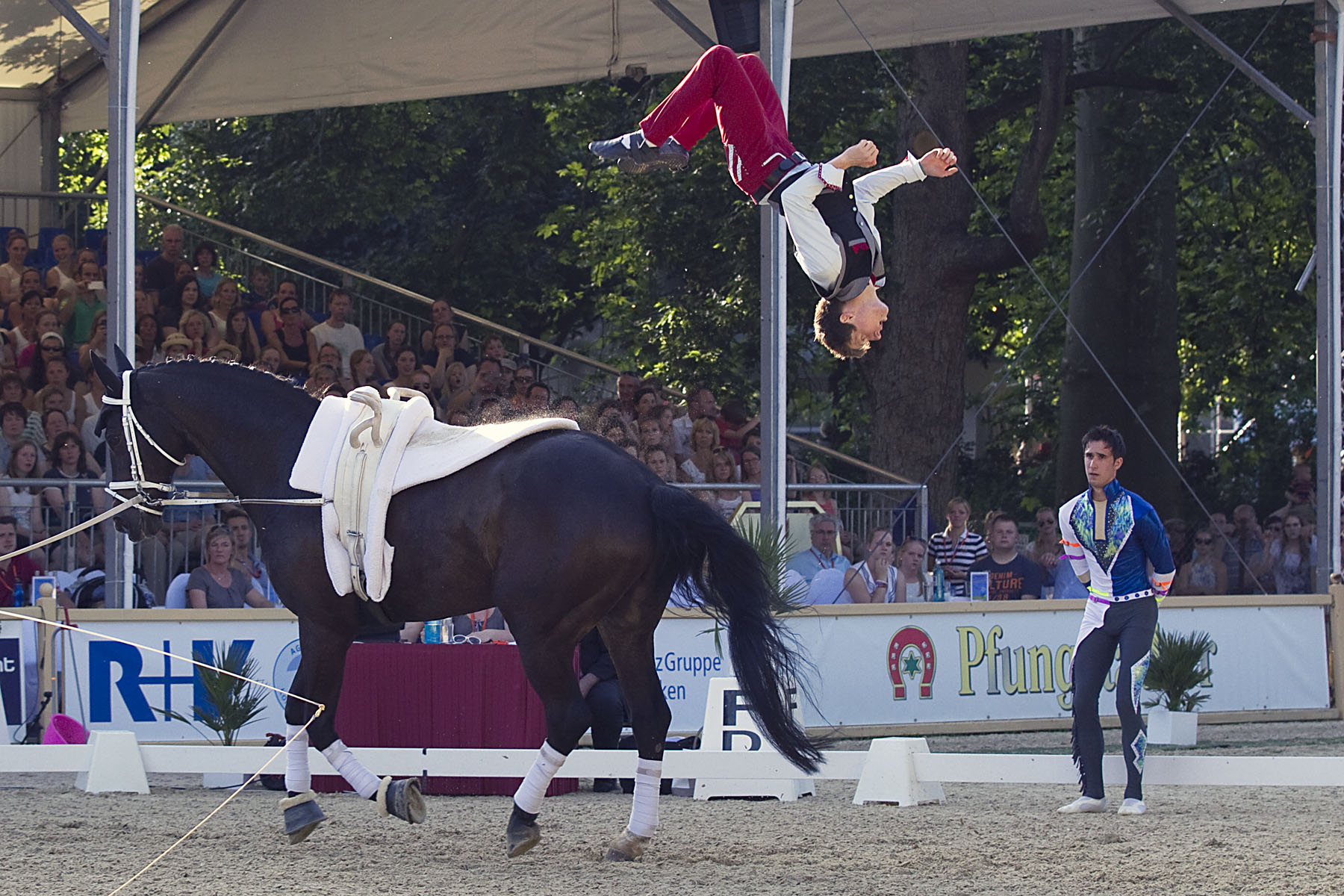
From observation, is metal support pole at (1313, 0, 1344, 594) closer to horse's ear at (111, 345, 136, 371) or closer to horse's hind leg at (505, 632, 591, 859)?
horse's hind leg at (505, 632, 591, 859)

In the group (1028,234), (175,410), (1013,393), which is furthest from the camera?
(1013,393)

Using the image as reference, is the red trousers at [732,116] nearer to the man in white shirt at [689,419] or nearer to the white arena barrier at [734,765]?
the white arena barrier at [734,765]

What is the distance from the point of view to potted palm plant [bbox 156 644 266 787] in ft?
30.1

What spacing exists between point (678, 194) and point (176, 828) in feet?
44.1

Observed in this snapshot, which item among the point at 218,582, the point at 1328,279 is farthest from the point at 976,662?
the point at 218,582

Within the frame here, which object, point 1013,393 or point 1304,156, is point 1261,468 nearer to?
point 1013,393

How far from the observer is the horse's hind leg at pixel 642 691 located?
688 cm

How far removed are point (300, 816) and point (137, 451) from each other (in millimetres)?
1743

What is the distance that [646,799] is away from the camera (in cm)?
687

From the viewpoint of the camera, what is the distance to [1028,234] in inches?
676

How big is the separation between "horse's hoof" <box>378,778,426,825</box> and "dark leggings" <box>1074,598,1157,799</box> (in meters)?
3.07

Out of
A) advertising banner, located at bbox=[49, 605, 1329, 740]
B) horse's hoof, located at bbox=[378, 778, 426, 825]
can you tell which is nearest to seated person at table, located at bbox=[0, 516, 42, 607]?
advertising banner, located at bbox=[49, 605, 1329, 740]

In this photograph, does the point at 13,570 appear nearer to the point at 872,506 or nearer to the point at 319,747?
the point at 319,747

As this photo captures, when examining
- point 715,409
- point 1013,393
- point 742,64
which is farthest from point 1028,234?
point 742,64
